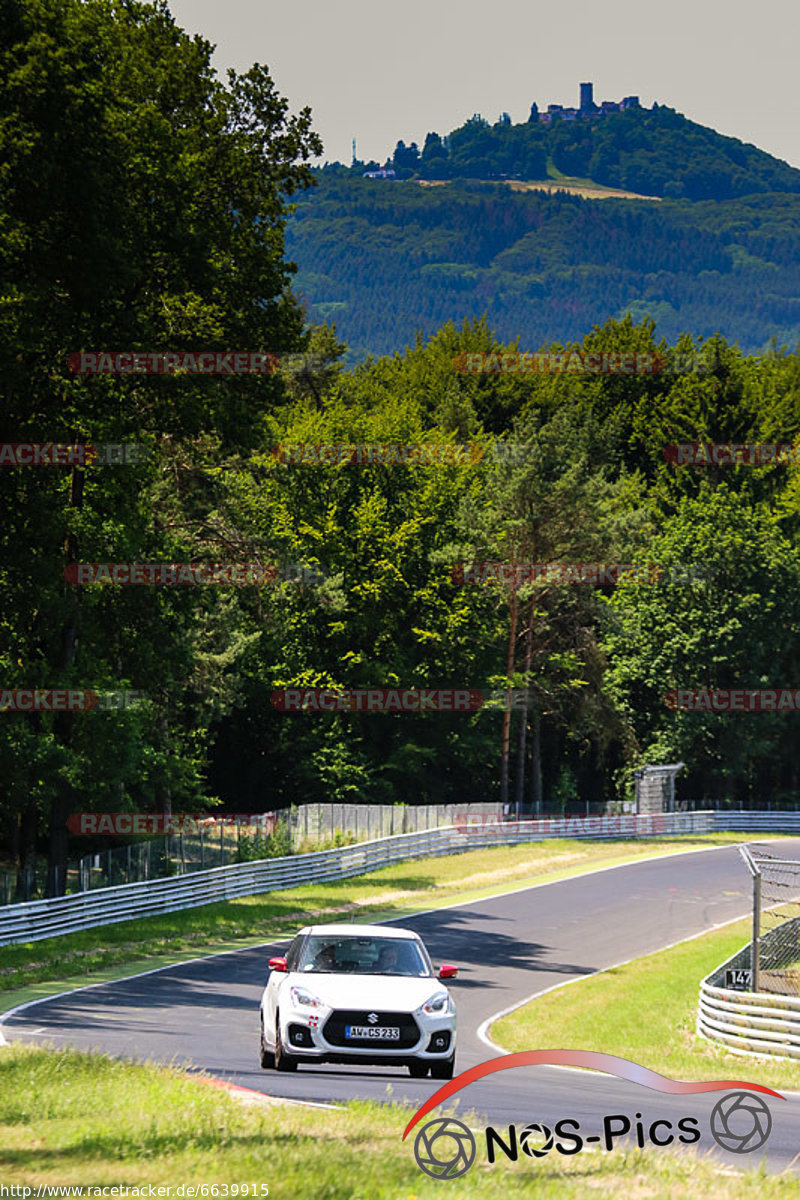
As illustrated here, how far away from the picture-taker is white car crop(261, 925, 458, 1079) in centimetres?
1371

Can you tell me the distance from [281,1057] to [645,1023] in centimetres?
1261

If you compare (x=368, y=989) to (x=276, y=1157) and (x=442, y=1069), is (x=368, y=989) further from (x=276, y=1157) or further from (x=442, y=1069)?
(x=276, y=1157)

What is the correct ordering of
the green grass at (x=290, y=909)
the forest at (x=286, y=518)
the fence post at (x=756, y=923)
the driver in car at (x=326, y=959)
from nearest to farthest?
1. the driver in car at (x=326, y=959)
2. the fence post at (x=756, y=923)
3. the green grass at (x=290, y=909)
4. the forest at (x=286, y=518)

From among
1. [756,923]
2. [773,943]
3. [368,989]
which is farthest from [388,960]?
[773,943]

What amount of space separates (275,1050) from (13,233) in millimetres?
18534

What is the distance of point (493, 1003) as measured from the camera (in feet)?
85.7

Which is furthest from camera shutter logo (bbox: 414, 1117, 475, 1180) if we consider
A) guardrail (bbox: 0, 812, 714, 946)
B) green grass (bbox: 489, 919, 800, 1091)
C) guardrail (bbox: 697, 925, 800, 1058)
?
guardrail (bbox: 0, 812, 714, 946)

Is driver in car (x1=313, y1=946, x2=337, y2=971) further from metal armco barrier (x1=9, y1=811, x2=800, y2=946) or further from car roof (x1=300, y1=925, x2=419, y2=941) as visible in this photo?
metal armco barrier (x1=9, y1=811, x2=800, y2=946)

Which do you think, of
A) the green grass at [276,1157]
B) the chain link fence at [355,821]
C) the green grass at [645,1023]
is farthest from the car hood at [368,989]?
the chain link fence at [355,821]

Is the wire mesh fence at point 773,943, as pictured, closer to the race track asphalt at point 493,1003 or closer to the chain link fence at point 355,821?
the race track asphalt at point 493,1003

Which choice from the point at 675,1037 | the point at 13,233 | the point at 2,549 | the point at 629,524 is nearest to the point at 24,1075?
the point at 675,1037

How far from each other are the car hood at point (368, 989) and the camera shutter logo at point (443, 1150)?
1.96 metres

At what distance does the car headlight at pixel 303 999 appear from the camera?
13820 millimetres

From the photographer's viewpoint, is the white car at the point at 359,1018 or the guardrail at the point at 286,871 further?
the guardrail at the point at 286,871
